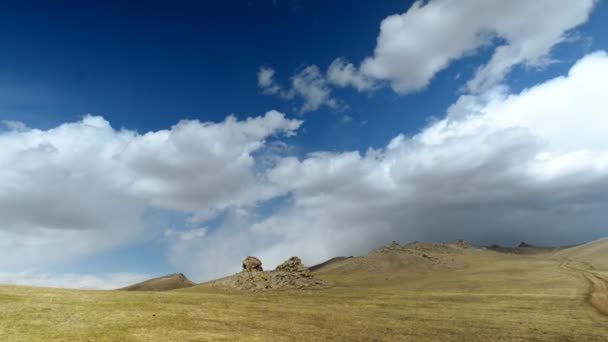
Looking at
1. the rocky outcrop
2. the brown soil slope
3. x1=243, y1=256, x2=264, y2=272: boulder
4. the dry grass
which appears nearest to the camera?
the dry grass

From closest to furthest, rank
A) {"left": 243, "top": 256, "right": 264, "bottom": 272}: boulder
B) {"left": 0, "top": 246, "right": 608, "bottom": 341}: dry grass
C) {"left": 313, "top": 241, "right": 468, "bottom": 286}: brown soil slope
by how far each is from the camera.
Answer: {"left": 0, "top": 246, "right": 608, "bottom": 341}: dry grass → {"left": 243, "top": 256, "right": 264, "bottom": 272}: boulder → {"left": 313, "top": 241, "right": 468, "bottom": 286}: brown soil slope

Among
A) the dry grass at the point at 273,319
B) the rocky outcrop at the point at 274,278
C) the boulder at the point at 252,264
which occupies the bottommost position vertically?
the dry grass at the point at 273,319

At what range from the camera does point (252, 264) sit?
120250 mm

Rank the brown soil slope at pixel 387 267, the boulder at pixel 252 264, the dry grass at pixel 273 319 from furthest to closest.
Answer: the brown soil slope at pixel 387 267
the boulder at pixel 252 264
the dry grass at pixel 273 319

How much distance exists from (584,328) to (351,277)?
112 meters

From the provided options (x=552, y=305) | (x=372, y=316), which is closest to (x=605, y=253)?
(x=552, y=305)

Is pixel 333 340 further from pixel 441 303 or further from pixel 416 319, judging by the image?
pixel 441 303

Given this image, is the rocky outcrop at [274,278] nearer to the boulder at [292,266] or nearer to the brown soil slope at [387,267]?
the boulder at [292,266]

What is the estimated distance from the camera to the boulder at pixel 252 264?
11900 cm

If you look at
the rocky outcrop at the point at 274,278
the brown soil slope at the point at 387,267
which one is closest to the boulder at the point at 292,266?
the rocky outcrop at the point at 274,278

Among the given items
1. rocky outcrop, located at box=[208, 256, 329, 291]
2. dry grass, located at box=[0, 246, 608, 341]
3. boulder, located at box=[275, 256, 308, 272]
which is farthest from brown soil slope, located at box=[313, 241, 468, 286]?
dry grass, located at box=[0, 246, 608, 341]

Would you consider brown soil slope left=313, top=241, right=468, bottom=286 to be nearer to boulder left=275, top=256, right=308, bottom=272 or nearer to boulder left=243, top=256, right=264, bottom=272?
boulder left=275, top=256, right=308, bottom=272

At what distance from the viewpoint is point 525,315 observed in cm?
4597

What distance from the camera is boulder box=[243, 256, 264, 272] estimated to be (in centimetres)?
11900
